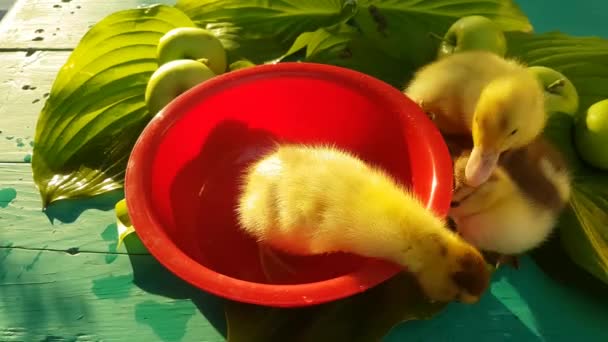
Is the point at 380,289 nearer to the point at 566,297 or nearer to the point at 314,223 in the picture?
the point at 314,223

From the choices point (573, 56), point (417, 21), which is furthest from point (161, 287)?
point (573, 56)

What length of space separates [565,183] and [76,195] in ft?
2.55

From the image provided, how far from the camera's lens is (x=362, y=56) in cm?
109

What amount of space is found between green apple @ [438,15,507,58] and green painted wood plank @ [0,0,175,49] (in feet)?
A: 2.20

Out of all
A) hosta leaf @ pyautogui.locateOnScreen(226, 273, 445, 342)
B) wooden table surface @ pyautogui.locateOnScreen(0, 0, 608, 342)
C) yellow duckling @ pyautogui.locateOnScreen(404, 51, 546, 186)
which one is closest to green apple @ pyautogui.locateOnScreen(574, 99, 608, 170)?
yellow duckling @ pyautogui.locateOnScreen(404, 51, 546, 186)

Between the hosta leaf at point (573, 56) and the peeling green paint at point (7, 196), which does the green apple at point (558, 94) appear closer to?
the hosta leaf at point (573, 56)

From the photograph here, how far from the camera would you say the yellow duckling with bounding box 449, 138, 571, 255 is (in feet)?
2.54

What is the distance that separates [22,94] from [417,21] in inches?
32.2

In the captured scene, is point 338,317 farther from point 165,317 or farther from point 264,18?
point 264,18

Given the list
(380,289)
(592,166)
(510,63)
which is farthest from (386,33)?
(380,289)

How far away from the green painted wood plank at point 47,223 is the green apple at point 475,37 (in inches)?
27.2

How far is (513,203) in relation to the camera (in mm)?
771

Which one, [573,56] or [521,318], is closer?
[521,318]

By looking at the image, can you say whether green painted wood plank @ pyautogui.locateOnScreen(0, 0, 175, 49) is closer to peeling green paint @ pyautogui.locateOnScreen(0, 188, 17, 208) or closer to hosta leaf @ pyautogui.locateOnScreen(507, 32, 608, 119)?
peeling green paint @ pyautogui.locateOnScreen(0, 188, 17, 208)
